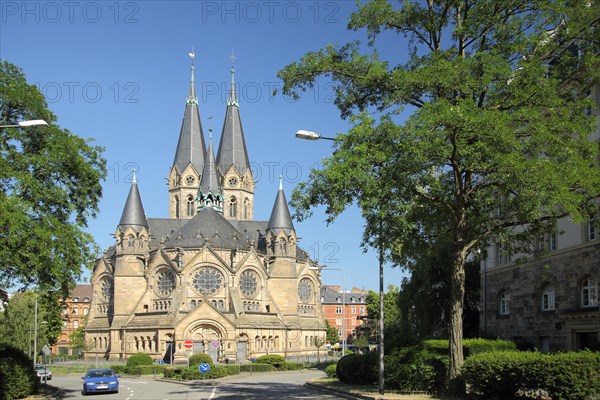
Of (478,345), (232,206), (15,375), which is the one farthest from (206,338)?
(15,375)

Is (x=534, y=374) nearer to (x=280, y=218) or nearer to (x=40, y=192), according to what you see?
(x=40, y=192)

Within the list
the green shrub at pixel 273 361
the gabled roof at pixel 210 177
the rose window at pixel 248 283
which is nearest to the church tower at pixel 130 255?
the gabled roof at pixel 210 177

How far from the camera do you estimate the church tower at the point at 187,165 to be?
300 feet

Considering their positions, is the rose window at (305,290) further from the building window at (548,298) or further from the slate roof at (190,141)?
the building window at (548,298)

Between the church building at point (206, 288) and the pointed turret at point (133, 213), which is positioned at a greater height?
the pointed turret at point (133, 213)

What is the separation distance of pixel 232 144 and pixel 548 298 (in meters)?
64.6

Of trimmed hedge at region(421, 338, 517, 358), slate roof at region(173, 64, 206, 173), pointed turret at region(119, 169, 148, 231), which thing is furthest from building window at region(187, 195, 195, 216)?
trimmed hedge at region(421, 338, 517, 358)

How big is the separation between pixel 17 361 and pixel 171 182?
221 feet

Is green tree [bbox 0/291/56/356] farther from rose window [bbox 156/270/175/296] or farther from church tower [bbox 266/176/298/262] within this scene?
church tower [bbox 266/176/298/262]

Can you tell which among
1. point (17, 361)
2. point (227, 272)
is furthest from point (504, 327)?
point (227, 272)

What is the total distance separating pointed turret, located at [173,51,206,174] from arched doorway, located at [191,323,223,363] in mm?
30025

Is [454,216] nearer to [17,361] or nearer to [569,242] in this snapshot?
[569,242]

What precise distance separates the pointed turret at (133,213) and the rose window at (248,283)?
516 inches

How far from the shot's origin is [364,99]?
→ 23469mm
